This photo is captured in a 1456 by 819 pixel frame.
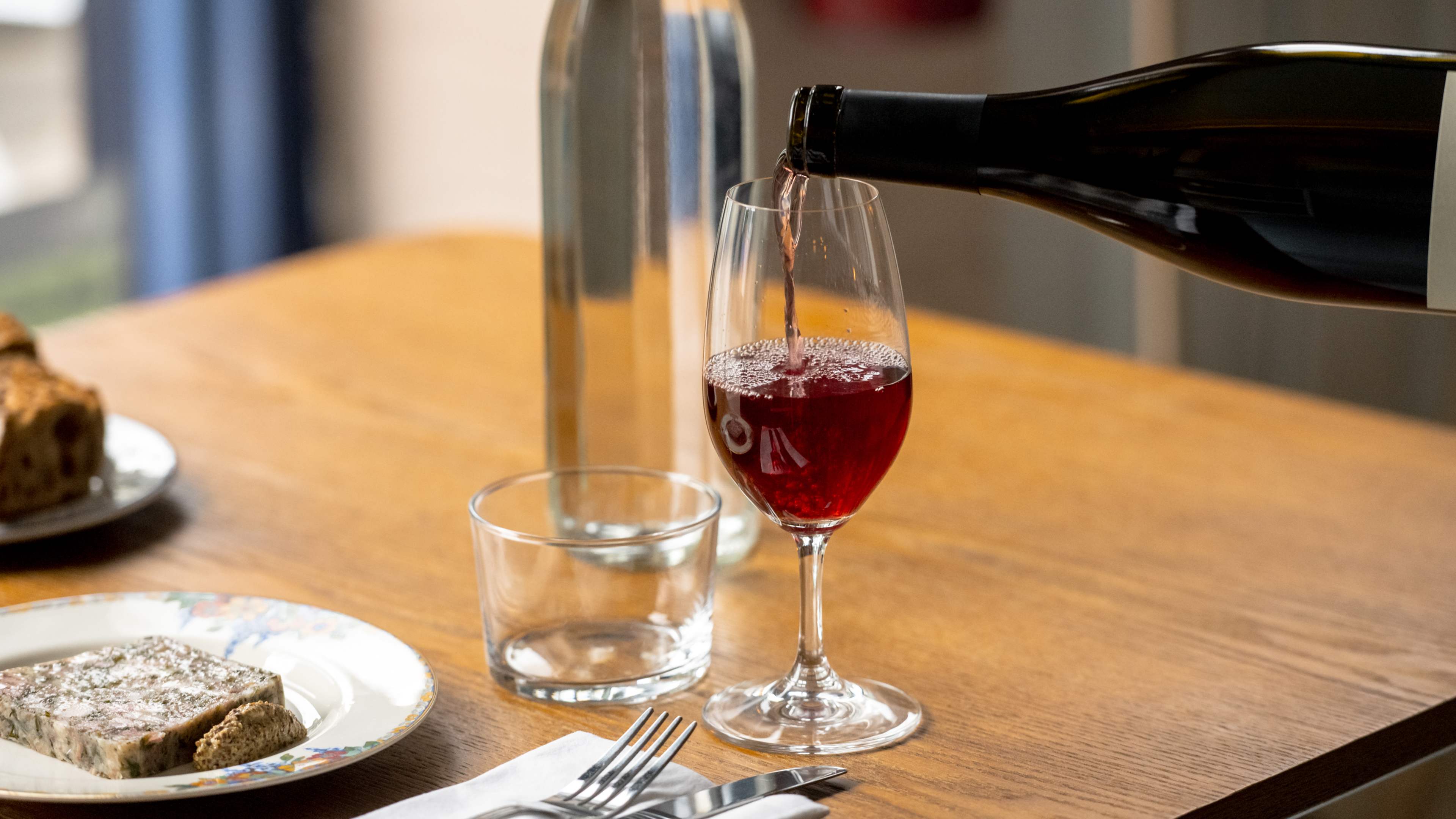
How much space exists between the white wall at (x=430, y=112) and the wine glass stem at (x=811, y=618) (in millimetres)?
2772

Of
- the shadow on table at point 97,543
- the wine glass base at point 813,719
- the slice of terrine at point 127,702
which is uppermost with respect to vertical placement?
the slice of terrine at point 127,702

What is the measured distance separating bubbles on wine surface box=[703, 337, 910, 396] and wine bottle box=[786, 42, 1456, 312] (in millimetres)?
86

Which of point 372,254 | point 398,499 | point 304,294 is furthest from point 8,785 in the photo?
point 372,254

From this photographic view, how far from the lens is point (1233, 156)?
79 cm

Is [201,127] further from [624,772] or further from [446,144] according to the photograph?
[624,772]

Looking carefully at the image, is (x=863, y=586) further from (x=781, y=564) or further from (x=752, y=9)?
(x=752, y=9)

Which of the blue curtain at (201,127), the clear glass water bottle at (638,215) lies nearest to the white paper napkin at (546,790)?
the clear glass water bottle at (638,215)

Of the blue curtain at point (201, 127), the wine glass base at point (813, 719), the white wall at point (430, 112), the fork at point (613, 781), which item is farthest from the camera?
the white wall at point (430, 112)

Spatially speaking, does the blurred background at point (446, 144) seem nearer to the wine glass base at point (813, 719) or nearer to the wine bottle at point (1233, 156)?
the wine bottle at point (1233, 156)

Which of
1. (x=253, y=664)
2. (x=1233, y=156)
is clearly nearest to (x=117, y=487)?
(x=253, y=664)

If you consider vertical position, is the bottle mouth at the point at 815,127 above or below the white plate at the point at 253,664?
above

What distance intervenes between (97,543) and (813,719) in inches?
20.9

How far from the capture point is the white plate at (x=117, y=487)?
1.00 m

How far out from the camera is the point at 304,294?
1.60 m
